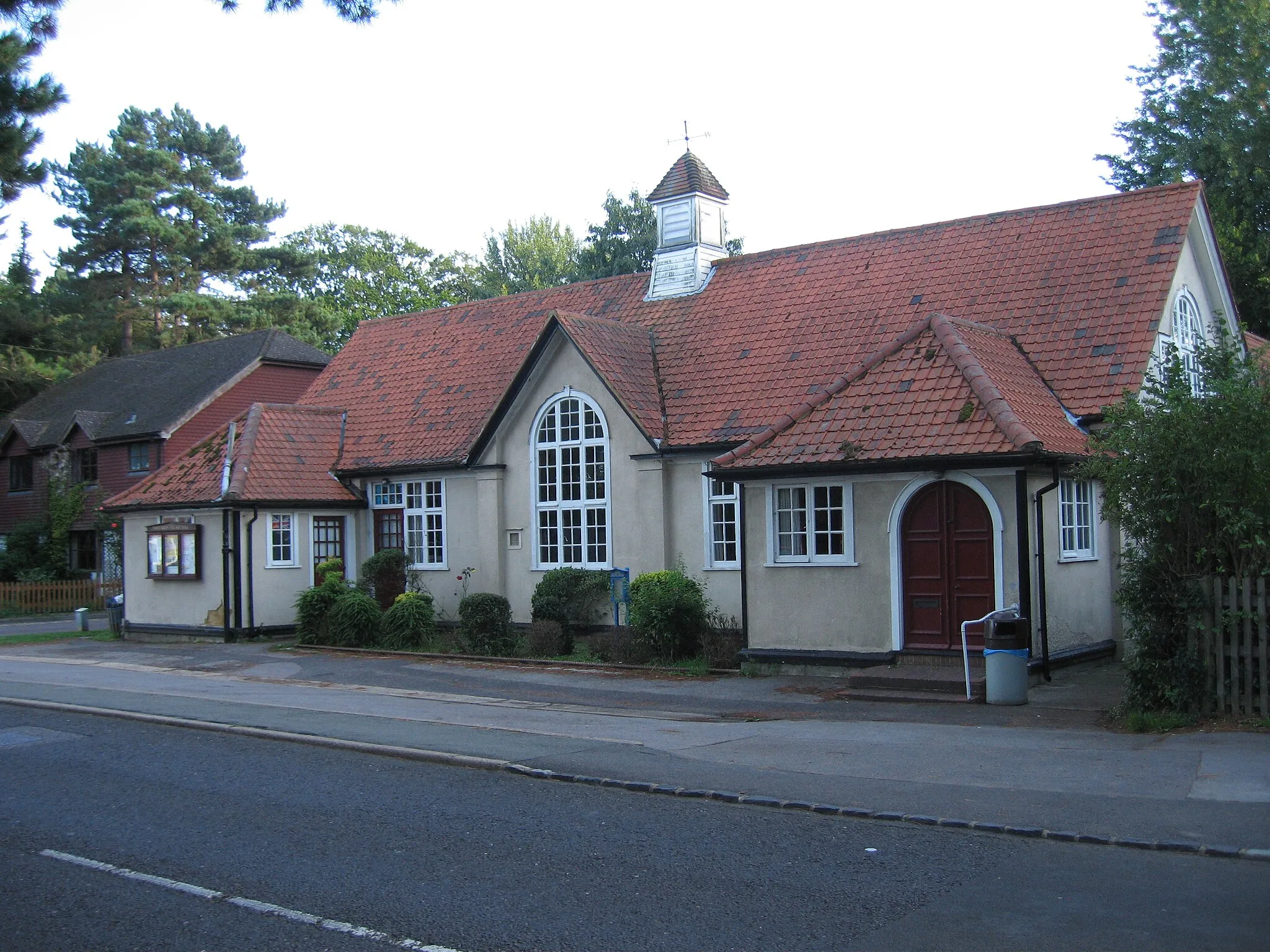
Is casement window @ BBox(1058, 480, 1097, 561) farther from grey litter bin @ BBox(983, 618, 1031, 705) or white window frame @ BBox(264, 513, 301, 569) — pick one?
white window frame @ BBox(264, 513, 301, 569)

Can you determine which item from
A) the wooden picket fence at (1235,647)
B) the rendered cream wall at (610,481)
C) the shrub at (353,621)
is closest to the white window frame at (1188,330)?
the wooden picket fence at (1235,647)

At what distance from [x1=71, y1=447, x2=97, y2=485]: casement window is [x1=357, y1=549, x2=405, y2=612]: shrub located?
20847 mm

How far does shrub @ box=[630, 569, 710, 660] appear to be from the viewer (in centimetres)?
1900

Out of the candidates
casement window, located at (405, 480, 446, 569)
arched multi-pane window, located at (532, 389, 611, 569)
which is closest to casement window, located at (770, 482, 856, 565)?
arched multi-pane window, located at (532, 389, 611, 569)

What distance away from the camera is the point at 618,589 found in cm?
2189

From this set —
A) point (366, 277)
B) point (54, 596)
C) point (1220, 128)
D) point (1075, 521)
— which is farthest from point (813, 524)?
point (366, 277)

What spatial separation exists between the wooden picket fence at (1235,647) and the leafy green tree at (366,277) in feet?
175

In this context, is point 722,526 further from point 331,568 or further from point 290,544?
point 290,544

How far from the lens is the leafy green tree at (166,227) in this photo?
54625mm

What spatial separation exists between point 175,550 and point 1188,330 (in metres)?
20.2

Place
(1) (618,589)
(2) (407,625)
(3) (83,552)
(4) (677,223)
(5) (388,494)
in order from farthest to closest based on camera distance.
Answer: (3) (83,552) < (4) (677,223) < (5) (388,494) < (2) (407,625) < (1) (618,589)

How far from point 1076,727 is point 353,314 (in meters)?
55.9

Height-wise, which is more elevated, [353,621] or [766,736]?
[353,621]

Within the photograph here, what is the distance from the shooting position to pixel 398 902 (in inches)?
275
